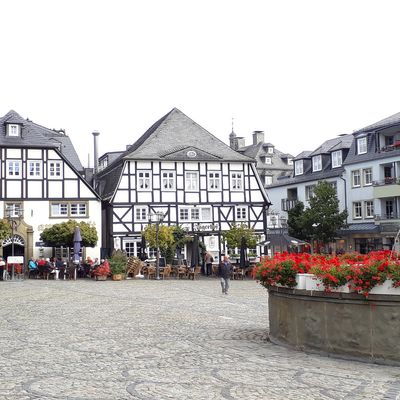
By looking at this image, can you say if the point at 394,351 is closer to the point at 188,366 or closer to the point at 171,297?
the point at 188,366

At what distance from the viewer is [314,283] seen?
34.3 feet

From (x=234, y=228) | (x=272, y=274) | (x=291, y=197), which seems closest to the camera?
(x=272, y=274)

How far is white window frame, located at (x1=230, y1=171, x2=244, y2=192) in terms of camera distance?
158ft

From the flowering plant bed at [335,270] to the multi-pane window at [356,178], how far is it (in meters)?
42.2

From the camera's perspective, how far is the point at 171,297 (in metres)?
22.3

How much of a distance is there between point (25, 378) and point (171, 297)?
13633 mm

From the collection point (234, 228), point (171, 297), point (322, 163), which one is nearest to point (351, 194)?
point (322, 163)

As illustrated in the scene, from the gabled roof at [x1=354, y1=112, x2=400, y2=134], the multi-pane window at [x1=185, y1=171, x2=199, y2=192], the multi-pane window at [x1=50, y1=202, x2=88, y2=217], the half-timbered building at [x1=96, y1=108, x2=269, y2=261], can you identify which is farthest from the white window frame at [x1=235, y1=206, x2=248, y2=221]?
the gabled roof at [x1=354, y1=112, x2=400, y2=134]

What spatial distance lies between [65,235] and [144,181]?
840 cm

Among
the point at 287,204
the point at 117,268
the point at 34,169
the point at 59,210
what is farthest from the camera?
the point at 287,204

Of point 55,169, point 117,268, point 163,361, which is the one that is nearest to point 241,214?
point 55,169

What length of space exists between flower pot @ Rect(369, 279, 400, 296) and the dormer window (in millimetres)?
38169

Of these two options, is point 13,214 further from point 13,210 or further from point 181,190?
point 181,190

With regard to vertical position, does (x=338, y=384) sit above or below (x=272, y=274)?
below
